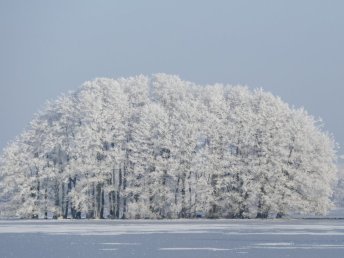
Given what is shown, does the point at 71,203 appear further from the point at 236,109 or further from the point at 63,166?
the point at 236,109

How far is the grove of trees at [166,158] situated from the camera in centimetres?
7981

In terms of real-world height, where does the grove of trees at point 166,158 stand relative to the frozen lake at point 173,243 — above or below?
above

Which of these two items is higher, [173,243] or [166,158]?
[166,158]

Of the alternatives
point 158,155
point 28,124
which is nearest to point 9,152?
point 28,124

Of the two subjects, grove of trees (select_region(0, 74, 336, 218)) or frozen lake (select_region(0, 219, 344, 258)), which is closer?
frozen lake (select_region(0, 219, 344, 258))

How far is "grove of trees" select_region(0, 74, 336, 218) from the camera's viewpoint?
7981 cm

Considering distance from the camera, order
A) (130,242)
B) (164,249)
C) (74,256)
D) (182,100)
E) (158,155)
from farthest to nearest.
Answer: (182,100) → (158,155) → (130,242) → (164,249) → (74,256)

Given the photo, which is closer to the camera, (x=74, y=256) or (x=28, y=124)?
(x=74, y=256)

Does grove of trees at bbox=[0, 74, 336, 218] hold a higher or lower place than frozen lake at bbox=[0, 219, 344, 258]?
higher

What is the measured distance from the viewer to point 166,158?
82.5m

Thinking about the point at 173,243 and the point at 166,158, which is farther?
the point at 166,158

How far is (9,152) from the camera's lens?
279ft

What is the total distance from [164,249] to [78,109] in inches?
1885

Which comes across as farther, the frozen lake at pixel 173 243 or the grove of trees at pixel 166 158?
the grove of trees at pixel 166 158
